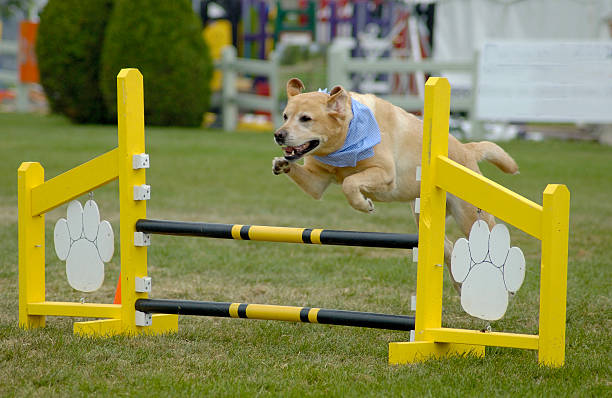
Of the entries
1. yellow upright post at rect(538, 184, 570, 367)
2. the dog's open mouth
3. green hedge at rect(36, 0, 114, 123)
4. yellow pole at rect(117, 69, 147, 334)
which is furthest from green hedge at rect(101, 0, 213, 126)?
yellow upright post at rect(538, 184, 570, 367)

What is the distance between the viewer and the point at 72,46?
1686cm

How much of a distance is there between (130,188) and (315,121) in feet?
3.44

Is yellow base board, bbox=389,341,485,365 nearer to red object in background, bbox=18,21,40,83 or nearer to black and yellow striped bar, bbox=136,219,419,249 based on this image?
black and yellow striped bar, bbox=136,219,419,249

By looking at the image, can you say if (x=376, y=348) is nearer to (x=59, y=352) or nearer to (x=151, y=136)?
(x=59, y=352)

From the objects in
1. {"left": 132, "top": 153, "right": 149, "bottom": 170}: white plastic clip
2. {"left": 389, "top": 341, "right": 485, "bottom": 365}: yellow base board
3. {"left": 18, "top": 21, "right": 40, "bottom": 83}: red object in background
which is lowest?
{"left": 389, "top": 341, "right": 485, "bottom": 365}: yellow base board

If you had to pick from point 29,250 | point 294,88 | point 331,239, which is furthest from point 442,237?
point 29,250

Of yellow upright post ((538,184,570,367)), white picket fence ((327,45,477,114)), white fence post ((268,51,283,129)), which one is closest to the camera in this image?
yellow upright post ((538,184,570,367))

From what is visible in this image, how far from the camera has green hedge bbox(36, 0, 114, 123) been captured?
16.8 m

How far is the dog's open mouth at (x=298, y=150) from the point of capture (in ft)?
13.9

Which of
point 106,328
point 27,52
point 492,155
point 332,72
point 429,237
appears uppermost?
point 27,52

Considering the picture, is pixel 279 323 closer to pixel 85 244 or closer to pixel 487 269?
pixel 85 244

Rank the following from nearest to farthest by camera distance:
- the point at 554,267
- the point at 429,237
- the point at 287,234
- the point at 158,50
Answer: the point at 554,267, the point at 429,237, the point at 287,234, the point at 158,50

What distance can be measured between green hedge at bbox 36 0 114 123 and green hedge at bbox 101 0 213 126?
73 cm

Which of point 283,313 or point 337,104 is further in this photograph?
point 337,104
